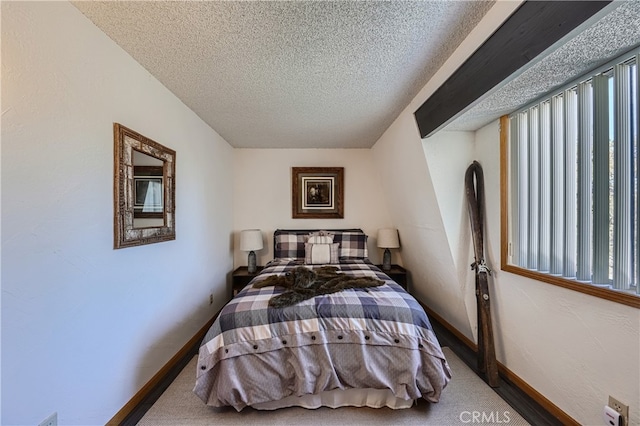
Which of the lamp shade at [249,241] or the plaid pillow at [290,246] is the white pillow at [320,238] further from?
the lamp shade at [249,241]

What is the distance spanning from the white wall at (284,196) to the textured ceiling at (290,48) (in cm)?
122

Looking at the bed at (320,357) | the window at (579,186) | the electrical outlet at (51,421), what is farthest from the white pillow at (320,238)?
the electrical outlet at (51,421)

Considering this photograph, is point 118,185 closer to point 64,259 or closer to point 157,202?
point 157,202

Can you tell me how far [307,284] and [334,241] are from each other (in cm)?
140

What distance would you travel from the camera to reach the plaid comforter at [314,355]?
150cm

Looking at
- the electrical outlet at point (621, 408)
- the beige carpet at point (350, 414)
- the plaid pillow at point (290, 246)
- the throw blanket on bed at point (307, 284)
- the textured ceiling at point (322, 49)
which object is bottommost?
the beige carpet at point (350, 414)

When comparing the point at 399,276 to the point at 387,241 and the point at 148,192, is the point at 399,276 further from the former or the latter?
the point at 148,192

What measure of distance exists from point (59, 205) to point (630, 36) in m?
2.81

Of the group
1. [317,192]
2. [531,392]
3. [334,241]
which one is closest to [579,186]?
[531,392]

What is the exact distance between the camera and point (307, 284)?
75.7 inches

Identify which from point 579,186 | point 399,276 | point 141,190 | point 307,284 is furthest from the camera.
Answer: point 399,276

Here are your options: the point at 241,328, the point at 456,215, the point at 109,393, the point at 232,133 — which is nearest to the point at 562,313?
the point at 456,215

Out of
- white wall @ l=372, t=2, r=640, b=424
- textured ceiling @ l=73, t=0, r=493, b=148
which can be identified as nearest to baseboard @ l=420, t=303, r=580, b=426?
white wall @ l=372, t=2, r=640, b=424

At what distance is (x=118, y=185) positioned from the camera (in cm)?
147
